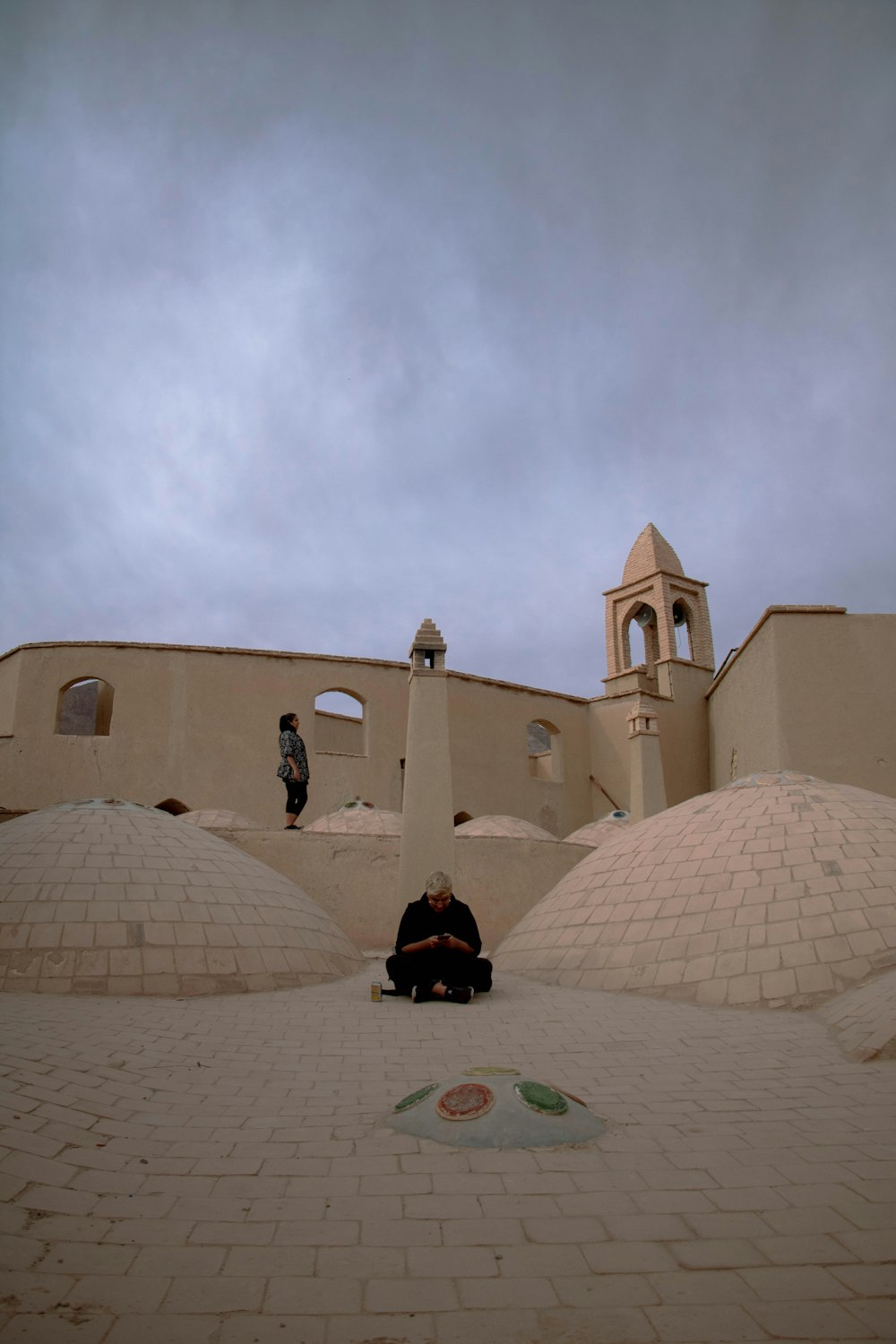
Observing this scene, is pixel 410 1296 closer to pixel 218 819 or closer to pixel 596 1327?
pixel 596 1327

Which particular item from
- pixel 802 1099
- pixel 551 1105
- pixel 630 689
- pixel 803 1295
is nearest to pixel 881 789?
pixel 630 689

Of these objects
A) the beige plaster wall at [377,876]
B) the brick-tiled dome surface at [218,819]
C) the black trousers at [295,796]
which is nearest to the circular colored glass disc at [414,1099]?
the beige plaster wall at [377,876]

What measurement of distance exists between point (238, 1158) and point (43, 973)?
376 cm

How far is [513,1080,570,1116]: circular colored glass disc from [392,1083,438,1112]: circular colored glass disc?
0.39 metres

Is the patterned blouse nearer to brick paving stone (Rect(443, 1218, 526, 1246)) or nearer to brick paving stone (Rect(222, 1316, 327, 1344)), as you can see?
brick paving stone (Rect(443, 1218, 526, 1246))

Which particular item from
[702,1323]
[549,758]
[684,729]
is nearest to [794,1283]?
[702,1323]

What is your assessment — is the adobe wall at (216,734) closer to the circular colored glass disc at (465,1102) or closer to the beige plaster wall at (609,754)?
the beige plaster wall at (609,754)

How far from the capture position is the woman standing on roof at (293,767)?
1284 centimetres

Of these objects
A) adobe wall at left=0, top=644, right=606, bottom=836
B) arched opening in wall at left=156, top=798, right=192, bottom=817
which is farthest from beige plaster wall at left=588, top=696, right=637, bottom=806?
arched opening in wall at left=156, top=798, right=192, bottom=817

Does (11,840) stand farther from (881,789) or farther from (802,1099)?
(881,789)

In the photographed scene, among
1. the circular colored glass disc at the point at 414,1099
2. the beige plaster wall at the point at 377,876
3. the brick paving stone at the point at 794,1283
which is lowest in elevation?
the brick paving stone at the point at 794,1283

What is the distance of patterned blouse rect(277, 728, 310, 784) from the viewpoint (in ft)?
42.2

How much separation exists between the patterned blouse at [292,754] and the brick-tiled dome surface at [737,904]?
4.80 meters

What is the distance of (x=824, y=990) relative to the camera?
619 cm
